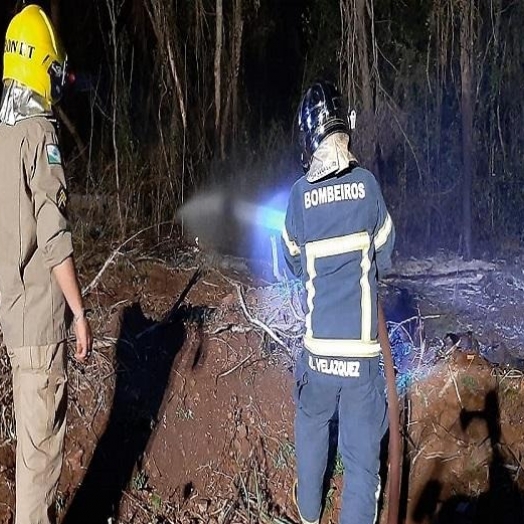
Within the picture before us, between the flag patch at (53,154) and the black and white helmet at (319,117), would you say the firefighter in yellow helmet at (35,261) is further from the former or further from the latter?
the black and white helmet at (319,117)

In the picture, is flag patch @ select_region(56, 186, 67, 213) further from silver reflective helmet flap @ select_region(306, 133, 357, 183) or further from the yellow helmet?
silver reflective helmet flap @ select_region(306, 133, 357, 183)

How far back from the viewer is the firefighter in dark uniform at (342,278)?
10.1ft

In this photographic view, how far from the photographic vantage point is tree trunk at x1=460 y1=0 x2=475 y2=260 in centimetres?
711

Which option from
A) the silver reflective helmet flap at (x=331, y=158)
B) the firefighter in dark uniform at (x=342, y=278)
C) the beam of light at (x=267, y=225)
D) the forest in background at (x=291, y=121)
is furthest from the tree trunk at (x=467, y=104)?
the silver reflective helmet flap at (x=331, y=158)

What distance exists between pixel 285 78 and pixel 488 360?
6.93 m

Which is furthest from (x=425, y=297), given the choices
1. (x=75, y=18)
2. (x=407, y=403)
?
(x=75, y=18)

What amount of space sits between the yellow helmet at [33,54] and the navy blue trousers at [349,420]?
1.46m

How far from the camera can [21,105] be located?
2840mm

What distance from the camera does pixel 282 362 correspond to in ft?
15.5

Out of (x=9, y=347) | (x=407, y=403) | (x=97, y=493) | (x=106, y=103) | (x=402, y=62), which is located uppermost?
(x=402, y=62)

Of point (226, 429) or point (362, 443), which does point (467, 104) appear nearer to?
point (226, 429)

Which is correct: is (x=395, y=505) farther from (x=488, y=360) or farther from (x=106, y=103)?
(x=106, y=103)

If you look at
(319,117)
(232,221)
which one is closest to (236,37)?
(232,221)

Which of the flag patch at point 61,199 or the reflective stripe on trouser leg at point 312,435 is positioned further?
the reflective stripe on trouser leg at point 312,435
